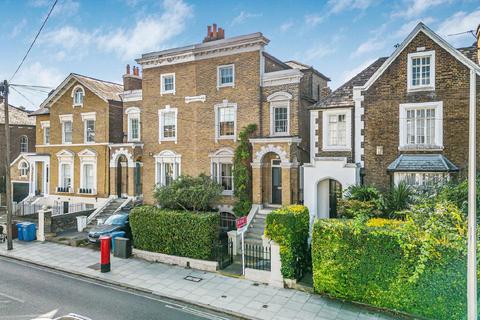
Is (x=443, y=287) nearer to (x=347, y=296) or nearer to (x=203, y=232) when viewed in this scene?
(x=347, y=296)

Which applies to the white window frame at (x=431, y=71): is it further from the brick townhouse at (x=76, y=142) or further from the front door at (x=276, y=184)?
the brick townhouse at (x=76, y=142)

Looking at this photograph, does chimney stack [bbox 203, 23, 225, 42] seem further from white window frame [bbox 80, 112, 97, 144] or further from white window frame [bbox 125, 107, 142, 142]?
white window frame [bbox 80, 112, 97, 144]

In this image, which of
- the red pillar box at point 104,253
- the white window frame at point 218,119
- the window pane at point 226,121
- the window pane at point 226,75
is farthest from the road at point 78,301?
the window pane at point 226,75

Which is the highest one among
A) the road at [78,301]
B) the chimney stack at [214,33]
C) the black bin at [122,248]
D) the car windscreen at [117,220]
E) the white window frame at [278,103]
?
the chimney stack at [214,33]

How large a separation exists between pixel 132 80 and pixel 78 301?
19496 mm

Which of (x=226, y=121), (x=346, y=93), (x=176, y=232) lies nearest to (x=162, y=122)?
(x=226, y=121)

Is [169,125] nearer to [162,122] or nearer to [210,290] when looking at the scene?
[162,122]

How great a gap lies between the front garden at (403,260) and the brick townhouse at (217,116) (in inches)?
291

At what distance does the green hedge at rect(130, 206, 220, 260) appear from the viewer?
15.1m

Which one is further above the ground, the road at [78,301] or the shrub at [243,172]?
the shrub at [243,172]

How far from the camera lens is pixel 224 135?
2181cm

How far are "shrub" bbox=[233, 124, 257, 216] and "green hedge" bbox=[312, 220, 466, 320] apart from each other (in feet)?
27.5

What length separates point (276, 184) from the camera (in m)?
20.6

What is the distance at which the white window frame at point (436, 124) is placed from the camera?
15852 millimetres
